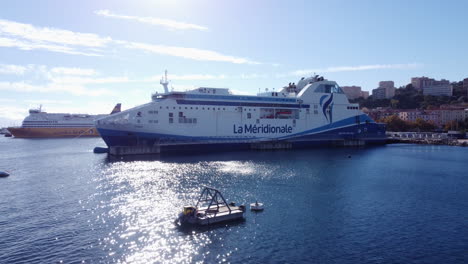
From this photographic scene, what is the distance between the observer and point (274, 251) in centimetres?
1398

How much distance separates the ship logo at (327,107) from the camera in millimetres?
57000

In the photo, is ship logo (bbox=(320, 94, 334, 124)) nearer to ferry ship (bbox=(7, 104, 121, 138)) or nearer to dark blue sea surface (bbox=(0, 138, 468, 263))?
dark blue sea surface (bbox=(0, 138, 468, 263))

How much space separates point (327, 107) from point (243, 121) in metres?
16.6

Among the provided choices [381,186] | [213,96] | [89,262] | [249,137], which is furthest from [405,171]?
[89,262]

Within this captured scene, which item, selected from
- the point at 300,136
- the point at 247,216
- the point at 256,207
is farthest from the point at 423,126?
the point at 247,216

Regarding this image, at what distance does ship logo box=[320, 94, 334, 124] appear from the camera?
5700 cm

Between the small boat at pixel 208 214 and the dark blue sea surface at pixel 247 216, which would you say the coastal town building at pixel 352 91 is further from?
the small boat at pixel 208 214

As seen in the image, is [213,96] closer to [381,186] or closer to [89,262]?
[381,186]

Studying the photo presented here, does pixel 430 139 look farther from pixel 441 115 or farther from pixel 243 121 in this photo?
pixel 441 115

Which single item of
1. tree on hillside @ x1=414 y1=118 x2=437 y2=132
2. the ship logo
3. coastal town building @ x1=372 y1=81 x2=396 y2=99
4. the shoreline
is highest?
coastal town building @ x1=372 y1=81 x2=396 y2=99

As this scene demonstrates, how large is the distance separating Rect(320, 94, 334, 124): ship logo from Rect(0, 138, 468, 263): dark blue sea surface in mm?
24567

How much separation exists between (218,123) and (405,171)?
84.2ft

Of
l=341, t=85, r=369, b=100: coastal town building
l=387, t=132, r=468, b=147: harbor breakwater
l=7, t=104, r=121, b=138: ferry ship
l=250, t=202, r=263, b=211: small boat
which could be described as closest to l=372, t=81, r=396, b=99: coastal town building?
l=341, t=85, r=369, b=100: coastal town building

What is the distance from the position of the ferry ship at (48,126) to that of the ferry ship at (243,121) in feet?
213
